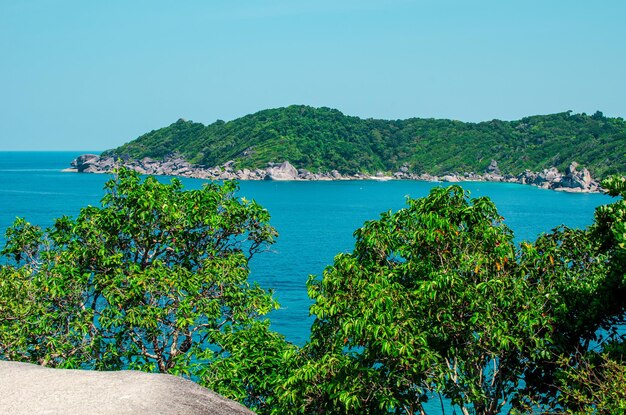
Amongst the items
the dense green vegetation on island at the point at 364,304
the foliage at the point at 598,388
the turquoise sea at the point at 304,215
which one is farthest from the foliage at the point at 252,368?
the turquoise sea at the point at 304,215

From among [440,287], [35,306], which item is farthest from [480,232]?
[35,306]

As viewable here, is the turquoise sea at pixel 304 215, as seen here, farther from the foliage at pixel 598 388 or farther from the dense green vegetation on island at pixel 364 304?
the foliage at pixel 598 388

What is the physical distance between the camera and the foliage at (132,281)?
19.7 meters

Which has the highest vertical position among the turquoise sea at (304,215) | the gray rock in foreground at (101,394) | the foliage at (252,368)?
the gray rock in foreground at (101,394)

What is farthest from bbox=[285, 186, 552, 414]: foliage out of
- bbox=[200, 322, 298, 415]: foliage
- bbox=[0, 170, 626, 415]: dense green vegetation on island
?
bbox=[200, 322, 298, 415]: foliage

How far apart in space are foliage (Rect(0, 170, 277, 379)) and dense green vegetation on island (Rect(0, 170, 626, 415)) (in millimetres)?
59

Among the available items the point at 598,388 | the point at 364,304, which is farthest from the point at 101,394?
the point at 598,388

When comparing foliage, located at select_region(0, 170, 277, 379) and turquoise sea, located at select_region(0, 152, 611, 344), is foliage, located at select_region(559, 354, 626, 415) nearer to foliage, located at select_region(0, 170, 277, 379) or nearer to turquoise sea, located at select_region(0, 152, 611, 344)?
foliage, located at select_region(0, 170, 277, 379)

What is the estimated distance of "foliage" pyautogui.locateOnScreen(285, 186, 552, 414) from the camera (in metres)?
15.8

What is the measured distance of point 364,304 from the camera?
15.9 m

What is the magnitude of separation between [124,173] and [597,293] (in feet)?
45.8

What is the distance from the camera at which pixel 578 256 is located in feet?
63.3

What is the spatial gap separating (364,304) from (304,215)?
119 metres

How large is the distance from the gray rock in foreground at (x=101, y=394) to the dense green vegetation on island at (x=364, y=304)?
318 centimetres
